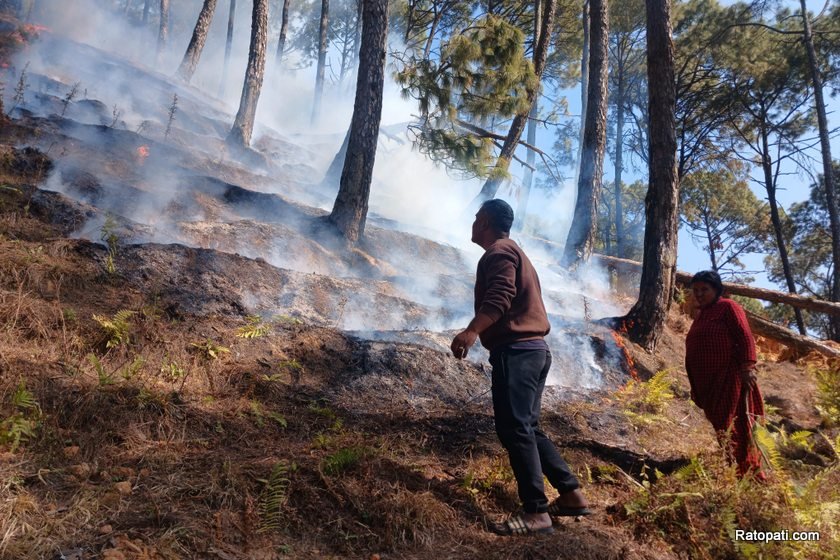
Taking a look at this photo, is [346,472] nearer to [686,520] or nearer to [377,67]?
[686,520]

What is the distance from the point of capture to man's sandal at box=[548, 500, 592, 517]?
2.80 m

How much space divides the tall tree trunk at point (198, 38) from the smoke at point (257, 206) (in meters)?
0.69

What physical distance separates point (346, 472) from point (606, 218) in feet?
91.2

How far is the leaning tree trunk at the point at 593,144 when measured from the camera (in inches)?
463

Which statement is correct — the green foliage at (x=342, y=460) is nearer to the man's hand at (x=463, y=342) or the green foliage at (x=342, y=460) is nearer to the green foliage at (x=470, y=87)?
the man's hand at (x=463, y=342)

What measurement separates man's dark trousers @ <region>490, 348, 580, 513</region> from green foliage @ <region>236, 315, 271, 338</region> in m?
2.55

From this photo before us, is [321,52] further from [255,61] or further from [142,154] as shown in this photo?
[142,154]

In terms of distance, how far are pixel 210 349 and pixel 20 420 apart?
154 cm

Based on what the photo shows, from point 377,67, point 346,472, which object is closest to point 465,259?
point 377,67

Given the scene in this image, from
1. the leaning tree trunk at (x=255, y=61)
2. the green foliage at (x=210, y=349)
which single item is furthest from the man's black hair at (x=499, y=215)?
the leaning tree trunk at (x=255, y=61)

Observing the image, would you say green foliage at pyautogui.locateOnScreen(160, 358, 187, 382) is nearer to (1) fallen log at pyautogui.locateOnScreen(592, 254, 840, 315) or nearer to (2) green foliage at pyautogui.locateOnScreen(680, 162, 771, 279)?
(1) fallen log at pyautogui.locateOnScreen(592, 254, 840, 315)

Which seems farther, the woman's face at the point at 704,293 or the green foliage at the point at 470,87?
the green foliage at the point at 470,87

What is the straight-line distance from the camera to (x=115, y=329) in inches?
148

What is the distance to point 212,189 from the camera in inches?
346
